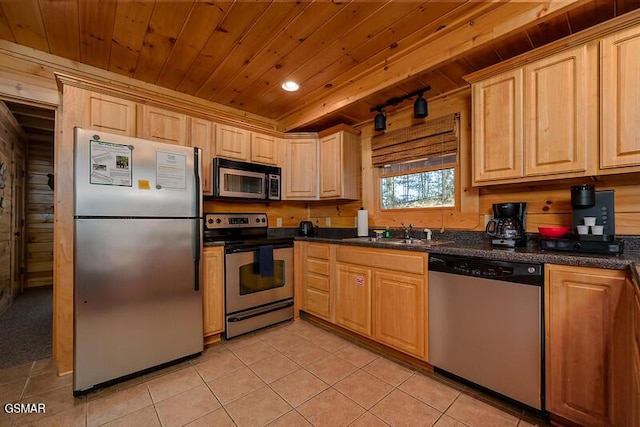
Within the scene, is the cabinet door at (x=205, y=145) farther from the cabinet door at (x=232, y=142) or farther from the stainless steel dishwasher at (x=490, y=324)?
the stainless steel dishwasher at (x=490, y=324)

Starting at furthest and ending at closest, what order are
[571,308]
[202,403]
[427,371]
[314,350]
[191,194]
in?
[314,350] < [191,194] < [427,371] < [202,403] < [571,308]

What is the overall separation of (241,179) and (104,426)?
6.95 feet

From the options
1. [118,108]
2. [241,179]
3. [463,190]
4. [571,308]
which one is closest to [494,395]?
[571,308]

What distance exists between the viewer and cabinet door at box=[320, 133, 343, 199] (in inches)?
121

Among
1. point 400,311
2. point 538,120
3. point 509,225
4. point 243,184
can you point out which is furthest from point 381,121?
point 400,311

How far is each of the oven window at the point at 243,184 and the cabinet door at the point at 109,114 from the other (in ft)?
2.89

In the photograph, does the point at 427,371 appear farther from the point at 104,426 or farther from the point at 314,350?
the point at 104,426

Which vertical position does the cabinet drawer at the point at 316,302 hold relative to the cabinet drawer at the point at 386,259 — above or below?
below

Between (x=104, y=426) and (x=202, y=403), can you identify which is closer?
(x=104, y=426)

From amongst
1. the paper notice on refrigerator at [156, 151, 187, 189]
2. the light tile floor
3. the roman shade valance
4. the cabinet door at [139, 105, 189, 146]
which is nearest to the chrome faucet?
the roman shade valance

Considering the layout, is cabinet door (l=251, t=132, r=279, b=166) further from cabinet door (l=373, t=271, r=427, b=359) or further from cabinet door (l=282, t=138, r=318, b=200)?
cabinet door (l=373, t=271, r=427, b=359)

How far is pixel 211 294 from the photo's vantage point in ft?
7.93

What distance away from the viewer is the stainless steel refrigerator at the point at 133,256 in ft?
5.72

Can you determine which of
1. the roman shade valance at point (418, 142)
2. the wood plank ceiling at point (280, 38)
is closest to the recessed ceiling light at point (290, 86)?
the wood plank ceiling at point (280, 38)
